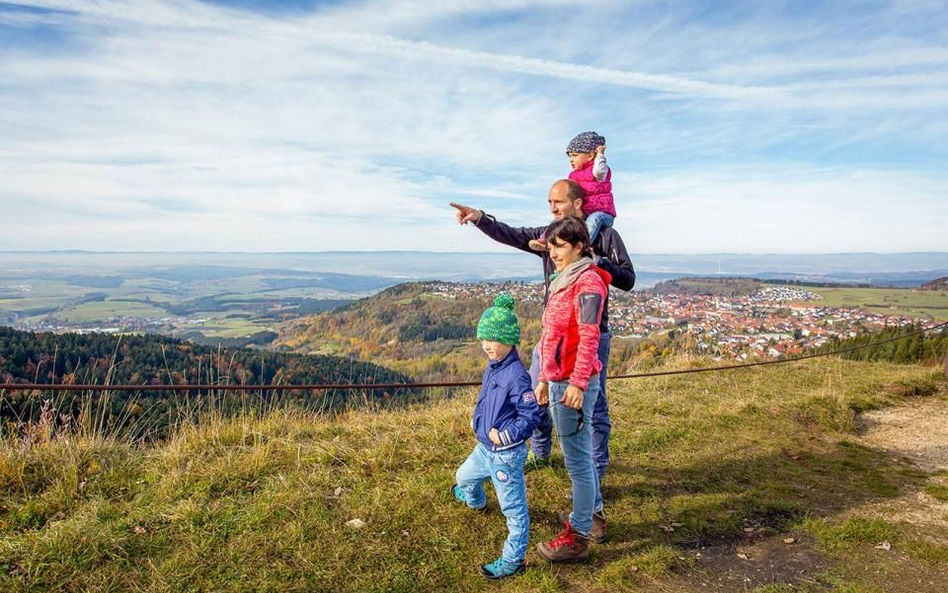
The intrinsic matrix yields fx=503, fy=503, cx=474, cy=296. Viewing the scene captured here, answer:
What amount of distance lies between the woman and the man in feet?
0.58

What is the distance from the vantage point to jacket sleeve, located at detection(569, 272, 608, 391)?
2.56 metres

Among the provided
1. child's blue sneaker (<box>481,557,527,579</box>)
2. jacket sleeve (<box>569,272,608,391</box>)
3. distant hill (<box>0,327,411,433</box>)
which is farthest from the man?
distant hill (<box>0,327,411,433</box>)

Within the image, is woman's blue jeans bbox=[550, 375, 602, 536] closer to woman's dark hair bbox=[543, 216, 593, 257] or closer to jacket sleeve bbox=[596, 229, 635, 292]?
jacket sleeve bbox=[596, 229, 635, 292]

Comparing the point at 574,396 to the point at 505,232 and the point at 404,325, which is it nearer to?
the point at 505,232

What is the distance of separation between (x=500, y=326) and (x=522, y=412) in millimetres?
466

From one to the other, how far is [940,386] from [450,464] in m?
7.84

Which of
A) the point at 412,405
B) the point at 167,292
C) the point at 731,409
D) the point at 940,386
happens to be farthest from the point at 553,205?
the point at 167,292

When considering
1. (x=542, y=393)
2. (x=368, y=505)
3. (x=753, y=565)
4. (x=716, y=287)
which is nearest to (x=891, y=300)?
(x=716, y=287)

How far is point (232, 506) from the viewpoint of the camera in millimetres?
3164

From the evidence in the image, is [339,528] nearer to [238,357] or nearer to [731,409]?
[731,409]

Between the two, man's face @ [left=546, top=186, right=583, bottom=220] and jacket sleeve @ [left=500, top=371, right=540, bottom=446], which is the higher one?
man's face @ [left=546, top=186, right=583, bottom=220]

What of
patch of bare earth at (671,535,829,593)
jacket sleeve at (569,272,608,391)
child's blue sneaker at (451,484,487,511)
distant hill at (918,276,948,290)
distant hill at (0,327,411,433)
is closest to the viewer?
jacket sleeve at (569,272,608,391)

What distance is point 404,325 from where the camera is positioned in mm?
45188

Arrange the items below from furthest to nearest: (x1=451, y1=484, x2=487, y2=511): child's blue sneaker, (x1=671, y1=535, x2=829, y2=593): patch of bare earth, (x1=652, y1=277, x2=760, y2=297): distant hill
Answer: (x1=652, y1=277, x2=760, y2=297): distant hill, (x1=451, y1=484, x2=487, y2=511): child's blue sneaker, (x1=671, y1=535, x2=829, y2=593): patch of bare earth
